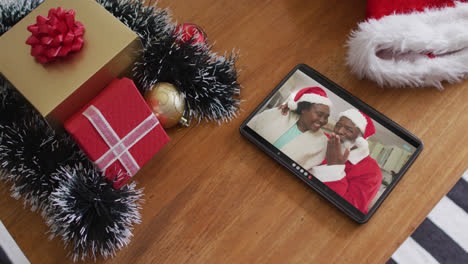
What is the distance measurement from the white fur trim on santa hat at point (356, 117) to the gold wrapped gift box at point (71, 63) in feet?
1.11

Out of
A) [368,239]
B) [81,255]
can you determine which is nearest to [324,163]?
[368,239]

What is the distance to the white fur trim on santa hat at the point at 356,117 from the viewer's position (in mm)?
602

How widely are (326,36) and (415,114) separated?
0.20 metres

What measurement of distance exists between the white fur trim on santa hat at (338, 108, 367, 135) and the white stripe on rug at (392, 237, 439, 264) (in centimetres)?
48

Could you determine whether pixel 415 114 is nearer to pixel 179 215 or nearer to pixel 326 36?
pixel 326 36

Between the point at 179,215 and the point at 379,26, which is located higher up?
the point at 379,26

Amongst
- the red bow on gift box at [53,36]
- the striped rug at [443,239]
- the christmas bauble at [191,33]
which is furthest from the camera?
the striped rug at [443,239]

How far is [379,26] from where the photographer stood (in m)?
0.61

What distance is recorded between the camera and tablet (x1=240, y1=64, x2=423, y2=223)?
1.88 feet

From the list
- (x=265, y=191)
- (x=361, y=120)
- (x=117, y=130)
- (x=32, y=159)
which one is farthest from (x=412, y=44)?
(x=32, y=159)

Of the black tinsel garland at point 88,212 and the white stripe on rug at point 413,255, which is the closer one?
the black tinsel garland at point 88,212

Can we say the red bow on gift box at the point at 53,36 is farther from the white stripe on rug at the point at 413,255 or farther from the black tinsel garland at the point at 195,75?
the white stripe on rug at the point at 413,255

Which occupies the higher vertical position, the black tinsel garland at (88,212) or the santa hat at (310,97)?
the santa hat at (310,97)

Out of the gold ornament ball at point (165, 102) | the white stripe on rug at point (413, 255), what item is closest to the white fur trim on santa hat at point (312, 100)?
the gold ornament ball at point (165, 102)
